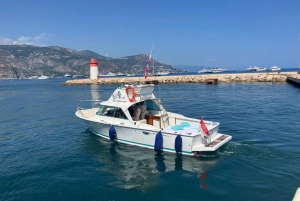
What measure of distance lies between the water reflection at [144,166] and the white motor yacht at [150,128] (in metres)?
0.50

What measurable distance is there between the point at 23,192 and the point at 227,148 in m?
10.3

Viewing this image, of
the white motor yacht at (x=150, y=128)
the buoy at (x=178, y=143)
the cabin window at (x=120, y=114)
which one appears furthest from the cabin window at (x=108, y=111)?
the buoy at (x=178, y=143)

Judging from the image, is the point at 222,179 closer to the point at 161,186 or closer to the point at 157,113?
the point at 161,186

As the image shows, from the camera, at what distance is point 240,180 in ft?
31.7

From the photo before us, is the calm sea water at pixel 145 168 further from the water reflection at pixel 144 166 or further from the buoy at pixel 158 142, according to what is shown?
the buoy at pixel 158 142

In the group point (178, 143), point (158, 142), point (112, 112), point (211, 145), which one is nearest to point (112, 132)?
point (112, 112)

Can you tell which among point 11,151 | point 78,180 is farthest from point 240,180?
point 11,151

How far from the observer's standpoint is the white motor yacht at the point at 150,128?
1201 centimetres

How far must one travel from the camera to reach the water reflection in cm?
1005

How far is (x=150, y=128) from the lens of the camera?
13.2 metres

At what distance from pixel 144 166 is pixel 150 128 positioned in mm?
2394

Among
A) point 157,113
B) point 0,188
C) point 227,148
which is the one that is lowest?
point 0,188

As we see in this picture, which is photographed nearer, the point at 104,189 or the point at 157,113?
the point at 104,189

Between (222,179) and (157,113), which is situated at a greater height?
(157,113)
